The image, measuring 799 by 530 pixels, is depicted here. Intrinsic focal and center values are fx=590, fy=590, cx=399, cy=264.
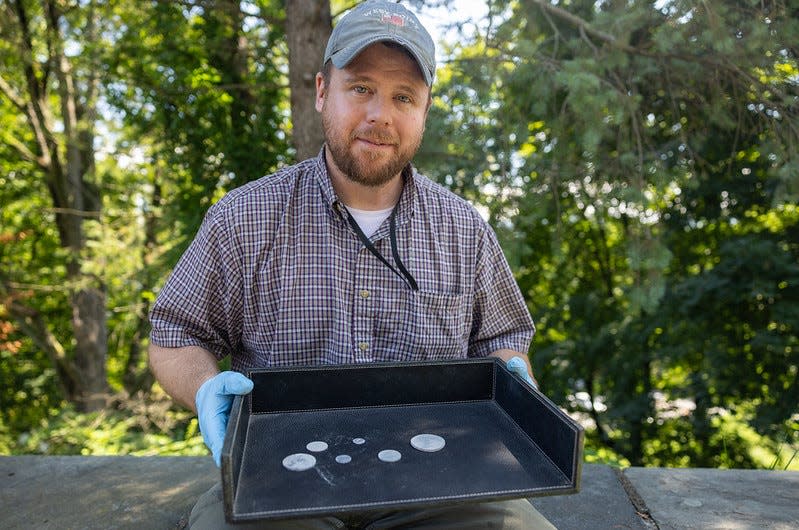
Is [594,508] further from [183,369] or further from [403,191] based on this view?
[183,369]

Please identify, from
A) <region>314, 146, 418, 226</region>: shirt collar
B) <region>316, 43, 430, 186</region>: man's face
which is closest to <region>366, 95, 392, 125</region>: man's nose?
<region>316, 43, 430, 186</region>: man's face

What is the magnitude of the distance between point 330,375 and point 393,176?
643 mm

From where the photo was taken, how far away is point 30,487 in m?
2.07

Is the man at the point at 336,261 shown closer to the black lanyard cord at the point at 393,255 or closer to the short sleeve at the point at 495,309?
the black lanyard cord at the point at 393,255

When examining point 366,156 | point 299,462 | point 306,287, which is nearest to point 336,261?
point 306,287

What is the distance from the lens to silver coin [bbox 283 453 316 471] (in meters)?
1.22

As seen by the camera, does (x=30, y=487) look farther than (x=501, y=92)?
No

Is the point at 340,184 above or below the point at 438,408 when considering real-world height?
above

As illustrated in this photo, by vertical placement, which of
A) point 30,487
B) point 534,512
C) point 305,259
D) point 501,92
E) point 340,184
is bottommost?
point 30,487

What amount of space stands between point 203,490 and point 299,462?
1080 mm

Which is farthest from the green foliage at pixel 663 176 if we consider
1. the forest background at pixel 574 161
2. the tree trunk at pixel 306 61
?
the tree trunk at pixel 306 61

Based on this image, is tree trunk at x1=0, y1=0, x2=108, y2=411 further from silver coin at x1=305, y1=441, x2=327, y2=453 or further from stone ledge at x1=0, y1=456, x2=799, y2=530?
silver coin at x1=305, y1=441, x2=327, y2=453

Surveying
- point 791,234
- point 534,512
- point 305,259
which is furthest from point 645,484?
point 791,234

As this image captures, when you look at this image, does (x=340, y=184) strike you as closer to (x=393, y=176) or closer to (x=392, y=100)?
(x=393, y=176)
